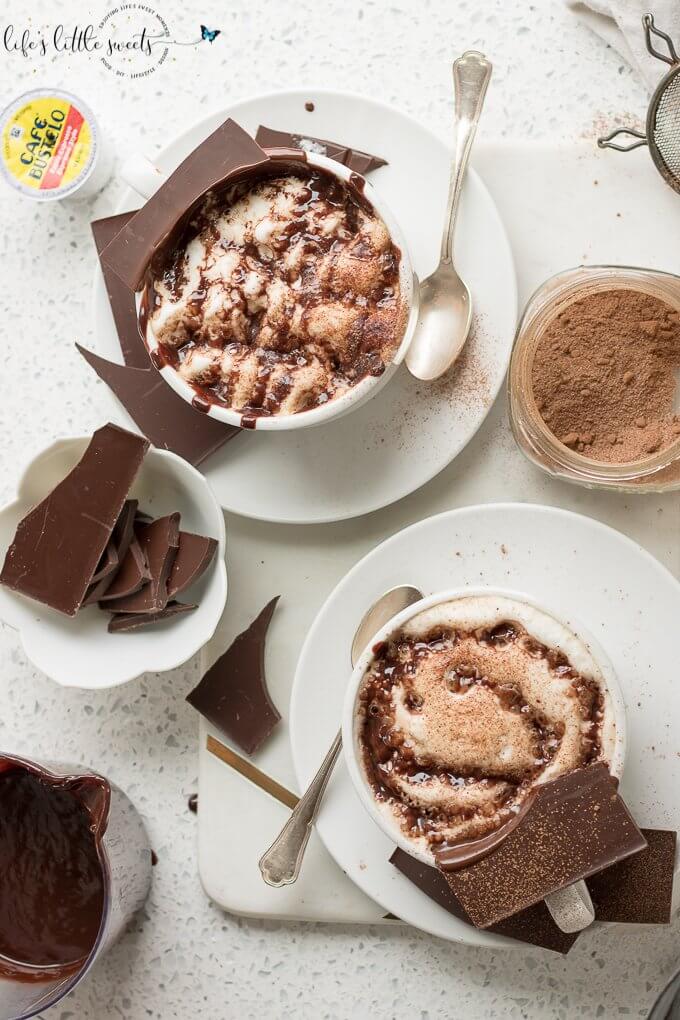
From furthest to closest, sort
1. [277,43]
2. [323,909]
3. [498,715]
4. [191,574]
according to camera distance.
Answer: [277,43]
[323,909]
[191,574]
[498,715]

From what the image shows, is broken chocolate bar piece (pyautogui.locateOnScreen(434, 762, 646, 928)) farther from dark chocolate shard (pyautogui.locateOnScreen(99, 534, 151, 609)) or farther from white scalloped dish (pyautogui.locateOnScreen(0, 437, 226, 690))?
dark chocolate shard (pyautogui.locateOnScreen(99, 534, 151, 609))

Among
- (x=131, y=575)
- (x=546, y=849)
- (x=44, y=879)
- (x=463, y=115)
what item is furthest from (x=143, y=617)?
(x=463, y=115)

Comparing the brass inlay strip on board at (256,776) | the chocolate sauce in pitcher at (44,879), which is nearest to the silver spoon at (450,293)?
the brass inlay strip on board at (256,776)

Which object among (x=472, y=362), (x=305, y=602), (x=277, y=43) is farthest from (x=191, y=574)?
(x=277, y=43)

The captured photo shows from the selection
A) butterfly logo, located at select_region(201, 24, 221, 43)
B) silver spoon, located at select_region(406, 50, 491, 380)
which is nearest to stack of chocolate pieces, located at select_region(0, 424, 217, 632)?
silver spoon, located at select_region(406, 50, 491, 380)

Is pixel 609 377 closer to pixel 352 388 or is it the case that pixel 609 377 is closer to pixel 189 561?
pixel 352 388

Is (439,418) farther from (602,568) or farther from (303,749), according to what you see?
(303,749)

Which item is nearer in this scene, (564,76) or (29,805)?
(29,805)
